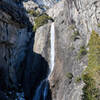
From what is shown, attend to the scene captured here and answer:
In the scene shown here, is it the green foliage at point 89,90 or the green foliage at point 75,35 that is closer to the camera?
the green foliage at point 89,90

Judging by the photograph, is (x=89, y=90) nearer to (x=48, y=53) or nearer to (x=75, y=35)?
(x=75, y=35)

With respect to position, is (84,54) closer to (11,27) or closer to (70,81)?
(70,81)

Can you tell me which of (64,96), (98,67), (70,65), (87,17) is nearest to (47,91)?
(64,96)

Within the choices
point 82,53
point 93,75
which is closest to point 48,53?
point 82,53

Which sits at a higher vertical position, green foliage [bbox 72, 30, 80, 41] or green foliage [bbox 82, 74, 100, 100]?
green foliage [bbox 72, 30, 80, 41]

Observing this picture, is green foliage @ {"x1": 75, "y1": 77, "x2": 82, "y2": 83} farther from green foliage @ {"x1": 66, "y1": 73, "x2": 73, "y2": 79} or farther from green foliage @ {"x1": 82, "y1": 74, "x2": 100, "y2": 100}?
green foliage @ {"x1": 82, "y1": 74, "x2": 100, "y2": 100}

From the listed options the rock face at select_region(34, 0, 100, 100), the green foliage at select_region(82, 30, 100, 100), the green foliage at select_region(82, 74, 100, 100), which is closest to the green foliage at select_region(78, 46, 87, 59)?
the rock face at select_region(34, 0, 100, 100)

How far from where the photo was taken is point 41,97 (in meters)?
26.5

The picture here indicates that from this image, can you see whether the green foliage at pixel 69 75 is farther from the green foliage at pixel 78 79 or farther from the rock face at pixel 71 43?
the green foliage at pixel 78 79

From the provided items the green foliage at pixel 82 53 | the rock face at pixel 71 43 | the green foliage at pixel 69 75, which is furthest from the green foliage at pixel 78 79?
the green foliage at pixel 82 53

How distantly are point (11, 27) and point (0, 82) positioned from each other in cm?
998

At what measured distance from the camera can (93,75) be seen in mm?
20406

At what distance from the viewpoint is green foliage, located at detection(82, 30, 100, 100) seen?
18953 mm

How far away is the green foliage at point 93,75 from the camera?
18953 mm
